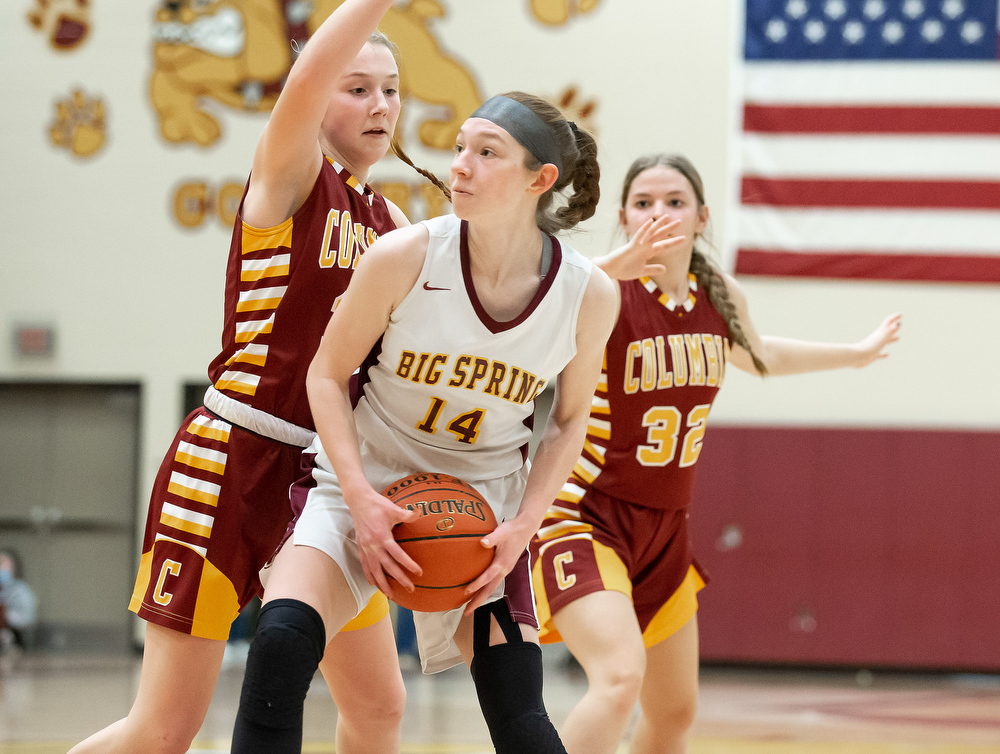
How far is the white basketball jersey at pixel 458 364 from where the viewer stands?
261 centimetres

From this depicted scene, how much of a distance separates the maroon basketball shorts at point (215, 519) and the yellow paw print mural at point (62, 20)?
8.87 metres

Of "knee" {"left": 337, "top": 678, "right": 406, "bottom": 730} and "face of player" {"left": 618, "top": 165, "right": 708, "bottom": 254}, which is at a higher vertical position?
"face of player" {"left": 618, "top": 165, "right": 708, "bottom": 254}

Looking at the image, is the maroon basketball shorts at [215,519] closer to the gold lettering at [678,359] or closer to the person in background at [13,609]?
the gold lettering at [678,359]

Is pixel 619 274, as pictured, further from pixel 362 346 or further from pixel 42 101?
pixel 42 101

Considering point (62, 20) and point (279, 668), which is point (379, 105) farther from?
point (62, 20)

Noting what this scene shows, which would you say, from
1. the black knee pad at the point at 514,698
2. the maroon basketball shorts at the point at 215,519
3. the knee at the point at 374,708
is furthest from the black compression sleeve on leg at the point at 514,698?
the maroon basketball shorts at the point at 215,519

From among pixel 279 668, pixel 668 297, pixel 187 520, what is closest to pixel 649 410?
pixel 668 297

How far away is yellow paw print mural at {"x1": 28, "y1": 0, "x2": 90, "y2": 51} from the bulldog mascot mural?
74 cm

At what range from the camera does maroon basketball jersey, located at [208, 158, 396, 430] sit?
9.46 feet

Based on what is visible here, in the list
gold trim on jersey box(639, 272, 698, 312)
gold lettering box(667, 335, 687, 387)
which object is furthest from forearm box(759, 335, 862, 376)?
gold lettering box(667, 335, 687, 387)

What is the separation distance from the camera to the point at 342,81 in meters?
3.05

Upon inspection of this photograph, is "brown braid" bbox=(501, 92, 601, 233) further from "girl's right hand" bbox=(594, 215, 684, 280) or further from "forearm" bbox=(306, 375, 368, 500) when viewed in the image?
"forearm" bbox=(306, 375, 368, 500)

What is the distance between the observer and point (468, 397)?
265 cm

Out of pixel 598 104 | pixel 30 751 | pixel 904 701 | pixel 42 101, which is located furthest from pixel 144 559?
pixel 42 101
